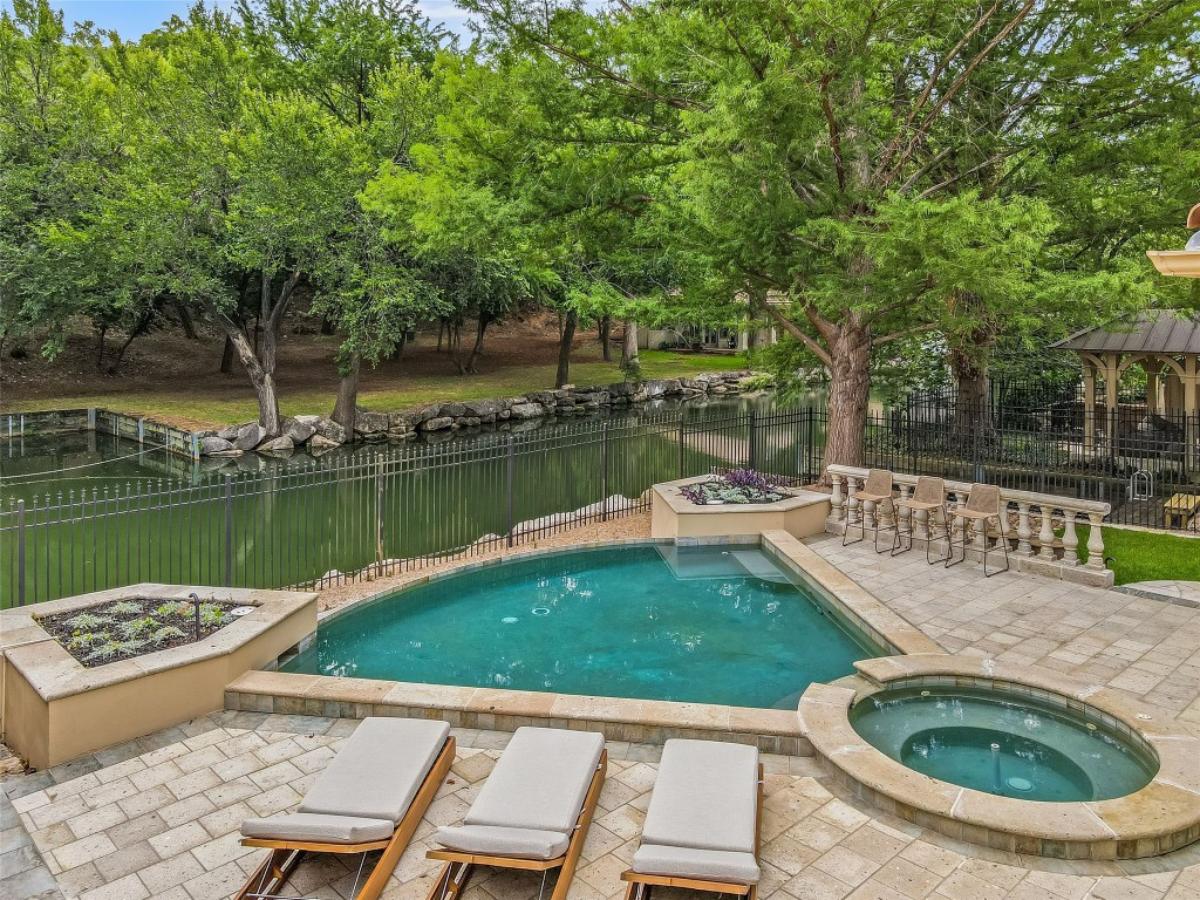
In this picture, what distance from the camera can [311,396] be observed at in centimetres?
2830

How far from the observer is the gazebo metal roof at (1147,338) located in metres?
14.4

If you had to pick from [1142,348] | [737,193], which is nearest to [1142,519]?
[1142,348]

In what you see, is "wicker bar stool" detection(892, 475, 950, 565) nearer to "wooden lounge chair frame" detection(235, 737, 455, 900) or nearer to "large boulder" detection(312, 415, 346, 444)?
"wooden lounge chair frame" detection(235, 737, 455, 900)

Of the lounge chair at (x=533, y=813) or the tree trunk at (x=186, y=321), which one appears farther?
the tree trunk at (x=186, y=321)

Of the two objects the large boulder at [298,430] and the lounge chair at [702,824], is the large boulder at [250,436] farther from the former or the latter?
the lounge chair at [702,824]

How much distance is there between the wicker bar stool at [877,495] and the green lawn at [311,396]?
983cm

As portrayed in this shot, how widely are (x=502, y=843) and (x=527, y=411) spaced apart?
26.7m

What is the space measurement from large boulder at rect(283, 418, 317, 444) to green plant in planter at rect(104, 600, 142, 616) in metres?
16.7

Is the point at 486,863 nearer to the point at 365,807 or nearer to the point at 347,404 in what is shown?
the point at 365,807

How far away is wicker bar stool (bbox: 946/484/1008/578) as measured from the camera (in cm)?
1021

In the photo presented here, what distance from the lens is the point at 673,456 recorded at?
2206cm

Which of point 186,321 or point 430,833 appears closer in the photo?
point 430,833

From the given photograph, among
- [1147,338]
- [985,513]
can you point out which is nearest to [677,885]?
[985,513]

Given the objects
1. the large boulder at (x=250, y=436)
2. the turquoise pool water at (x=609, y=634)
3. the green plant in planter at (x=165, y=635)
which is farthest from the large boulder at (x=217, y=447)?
the green plant in planter at (x=165, y=635)
